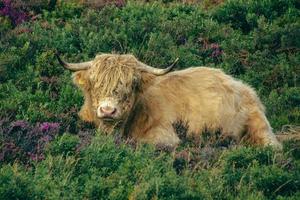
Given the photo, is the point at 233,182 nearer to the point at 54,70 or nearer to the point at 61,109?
the point at 61,109

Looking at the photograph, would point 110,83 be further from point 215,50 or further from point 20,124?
point 215,50

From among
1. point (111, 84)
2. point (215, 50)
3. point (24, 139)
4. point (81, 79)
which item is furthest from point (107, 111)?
point (215, 50)

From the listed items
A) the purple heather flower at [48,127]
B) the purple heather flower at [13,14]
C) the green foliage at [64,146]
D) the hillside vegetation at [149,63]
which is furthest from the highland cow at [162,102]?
the purple heather flower at [13,14]

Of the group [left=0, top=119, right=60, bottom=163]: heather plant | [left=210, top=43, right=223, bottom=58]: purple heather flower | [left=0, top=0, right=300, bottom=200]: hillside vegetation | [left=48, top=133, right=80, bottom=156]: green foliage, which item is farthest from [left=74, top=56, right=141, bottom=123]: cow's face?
[left=210, top=43, right=223, bottom=58]: purple heather flower

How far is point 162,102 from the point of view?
37.8 feet

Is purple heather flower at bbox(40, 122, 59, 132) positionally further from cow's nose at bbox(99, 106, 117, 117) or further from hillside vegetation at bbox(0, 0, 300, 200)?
cow's nose at bbox(99, 106, 117, 117)

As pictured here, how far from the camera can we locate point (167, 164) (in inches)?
364

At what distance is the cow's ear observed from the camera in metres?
11.3

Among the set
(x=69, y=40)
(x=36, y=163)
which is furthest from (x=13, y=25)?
(x=36, y=163)

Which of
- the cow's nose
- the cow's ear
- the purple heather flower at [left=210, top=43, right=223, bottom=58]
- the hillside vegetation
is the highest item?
the cow's ear

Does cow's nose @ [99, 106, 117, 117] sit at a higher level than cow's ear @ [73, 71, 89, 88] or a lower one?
lower

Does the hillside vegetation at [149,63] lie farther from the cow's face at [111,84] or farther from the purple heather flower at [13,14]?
the cow's face at [111,84]

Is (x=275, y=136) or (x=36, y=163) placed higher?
(x=36, y=163)

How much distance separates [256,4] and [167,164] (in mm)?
9404
